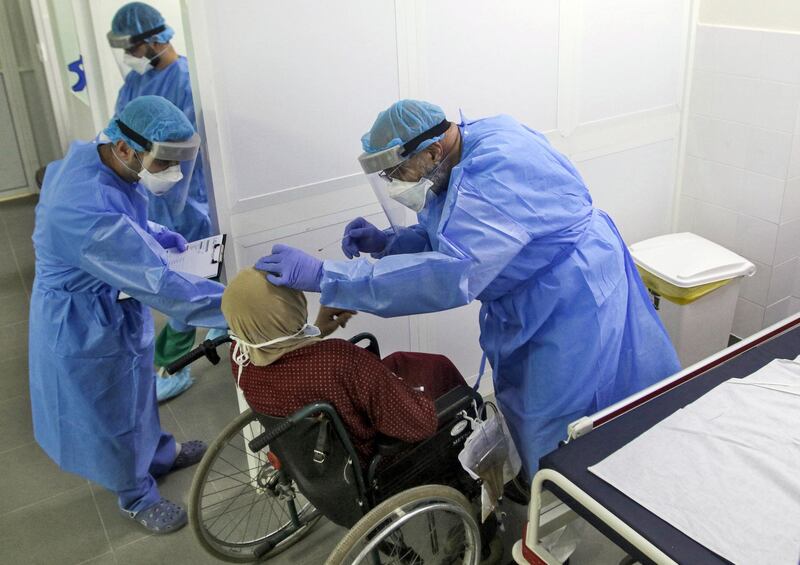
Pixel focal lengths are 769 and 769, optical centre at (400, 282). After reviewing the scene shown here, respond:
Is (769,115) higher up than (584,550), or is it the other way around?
(769,115)

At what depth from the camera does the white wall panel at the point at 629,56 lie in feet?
9.27

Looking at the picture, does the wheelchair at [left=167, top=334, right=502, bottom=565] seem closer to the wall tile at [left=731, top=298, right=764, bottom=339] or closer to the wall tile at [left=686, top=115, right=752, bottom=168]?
the wall tile at [left=731, top=298, right=764, bottom=339]

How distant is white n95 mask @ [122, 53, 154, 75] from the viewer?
2.39 meters

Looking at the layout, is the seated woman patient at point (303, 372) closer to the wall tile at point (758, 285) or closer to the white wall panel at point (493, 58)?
the white wall panel at point (493, 58)

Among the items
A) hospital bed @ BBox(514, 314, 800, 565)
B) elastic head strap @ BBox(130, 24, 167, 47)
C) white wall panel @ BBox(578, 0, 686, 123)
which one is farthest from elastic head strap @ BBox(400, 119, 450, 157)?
white wall panel @ BBox(578, 0, 686, 123)

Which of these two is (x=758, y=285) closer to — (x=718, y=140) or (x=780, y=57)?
(x=718, y=140)

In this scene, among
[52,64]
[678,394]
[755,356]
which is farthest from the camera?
[52,64]

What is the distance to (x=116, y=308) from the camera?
2.21 meters

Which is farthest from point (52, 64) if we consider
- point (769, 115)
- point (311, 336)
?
point (769, 115)

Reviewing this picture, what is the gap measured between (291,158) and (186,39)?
45cm

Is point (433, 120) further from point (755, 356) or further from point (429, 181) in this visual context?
point (755, 356)

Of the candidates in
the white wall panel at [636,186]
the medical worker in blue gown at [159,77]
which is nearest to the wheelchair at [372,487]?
the medical worker in blue gown at [159,77]

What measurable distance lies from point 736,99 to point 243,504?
7.88ft

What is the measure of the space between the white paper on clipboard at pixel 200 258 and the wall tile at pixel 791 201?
214 centimetres
